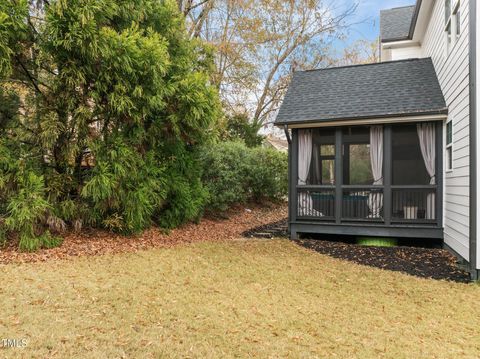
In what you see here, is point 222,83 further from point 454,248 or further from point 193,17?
point 454,248

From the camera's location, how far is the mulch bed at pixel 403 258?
5715 mm

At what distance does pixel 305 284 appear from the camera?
5059 millimetres

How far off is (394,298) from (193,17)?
16.0m

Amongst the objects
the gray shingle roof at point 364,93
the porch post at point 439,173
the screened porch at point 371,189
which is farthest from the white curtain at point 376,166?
the porch post at point 439,173

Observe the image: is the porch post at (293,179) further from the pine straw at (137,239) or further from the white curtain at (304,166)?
the pine straw at (137,239)

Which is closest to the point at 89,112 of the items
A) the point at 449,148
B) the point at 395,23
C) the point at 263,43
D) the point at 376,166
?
the point at 376,166

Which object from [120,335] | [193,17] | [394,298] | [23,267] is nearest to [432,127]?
[394,298]

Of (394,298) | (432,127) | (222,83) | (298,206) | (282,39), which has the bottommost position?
(394,298)

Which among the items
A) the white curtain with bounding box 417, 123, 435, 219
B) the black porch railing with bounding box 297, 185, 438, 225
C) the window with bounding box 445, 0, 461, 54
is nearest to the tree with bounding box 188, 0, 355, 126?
the black porch railing with bounding box 297, 185, 438, 225

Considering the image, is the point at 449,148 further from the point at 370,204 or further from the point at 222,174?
the point at 222,174

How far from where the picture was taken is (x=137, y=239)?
7.45 meters

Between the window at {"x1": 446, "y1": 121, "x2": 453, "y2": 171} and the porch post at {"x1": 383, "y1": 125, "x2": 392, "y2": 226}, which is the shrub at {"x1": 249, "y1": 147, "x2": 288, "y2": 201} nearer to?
the porch post at {"x1": 383, "y1": 125, "x2": 392, "y2": 226}

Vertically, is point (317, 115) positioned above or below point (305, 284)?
above

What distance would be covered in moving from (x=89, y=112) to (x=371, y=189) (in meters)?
6.37
